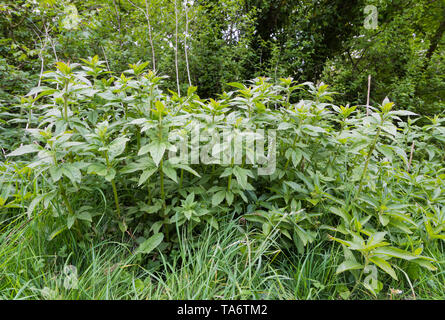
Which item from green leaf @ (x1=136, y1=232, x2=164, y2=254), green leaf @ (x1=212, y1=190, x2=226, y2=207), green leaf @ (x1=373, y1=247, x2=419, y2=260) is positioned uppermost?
green leaf @ (x1=212, y1=190, x2=226, y2=207)

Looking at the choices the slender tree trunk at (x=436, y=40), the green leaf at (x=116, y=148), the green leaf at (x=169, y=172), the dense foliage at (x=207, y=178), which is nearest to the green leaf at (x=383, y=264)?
the dense foliage at (x=207, y=178)

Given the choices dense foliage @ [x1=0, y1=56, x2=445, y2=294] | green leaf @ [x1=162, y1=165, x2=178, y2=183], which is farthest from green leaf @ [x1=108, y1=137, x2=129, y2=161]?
green leaf @ [x1=162, y1=165, x2=178, y2=183]

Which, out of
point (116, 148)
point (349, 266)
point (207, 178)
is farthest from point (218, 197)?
point (349, 266)

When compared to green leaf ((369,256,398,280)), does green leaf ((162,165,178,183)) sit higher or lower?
higher

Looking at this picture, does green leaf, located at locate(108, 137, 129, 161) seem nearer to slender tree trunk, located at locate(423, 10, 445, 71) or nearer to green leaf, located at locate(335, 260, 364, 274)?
green leaf, located at locate(335, 260, 364, 274)

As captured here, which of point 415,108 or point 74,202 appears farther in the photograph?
point 415,108

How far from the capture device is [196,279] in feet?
4.05

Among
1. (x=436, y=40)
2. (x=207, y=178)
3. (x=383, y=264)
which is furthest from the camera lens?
(x=436, y=40)

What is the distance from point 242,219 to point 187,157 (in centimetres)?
56

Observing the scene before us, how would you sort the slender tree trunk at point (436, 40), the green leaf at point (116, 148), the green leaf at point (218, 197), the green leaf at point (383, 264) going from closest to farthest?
the green leaf at point (383, 264), the green leaf at point (116, 148), the green leaf at point (218, 197), the slender tree trunk at point (436, 40)

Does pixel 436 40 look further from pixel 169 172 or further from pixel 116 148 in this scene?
pixel 116 148

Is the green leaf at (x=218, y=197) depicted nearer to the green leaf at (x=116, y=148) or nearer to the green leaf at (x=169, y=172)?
the green leaf at (x=169, y=172)
